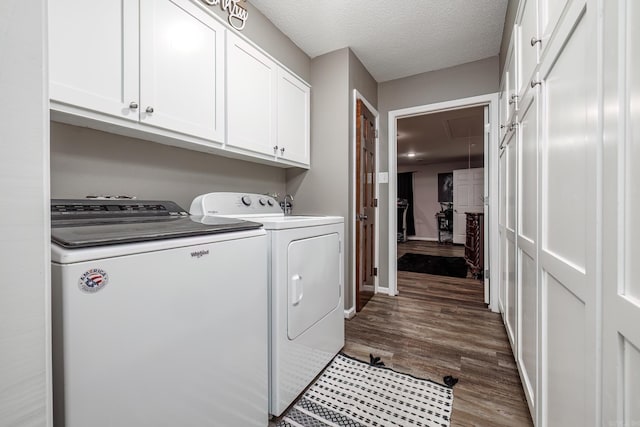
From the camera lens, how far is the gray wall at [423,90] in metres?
2.60

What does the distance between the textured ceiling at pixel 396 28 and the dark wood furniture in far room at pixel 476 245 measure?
7.73 ft

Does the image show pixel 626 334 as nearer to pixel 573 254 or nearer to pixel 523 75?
pixel 573 254

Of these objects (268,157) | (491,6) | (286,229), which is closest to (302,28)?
(268,157)

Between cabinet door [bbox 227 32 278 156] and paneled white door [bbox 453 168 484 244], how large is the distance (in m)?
6.08

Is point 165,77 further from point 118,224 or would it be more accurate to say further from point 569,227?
point 569,227

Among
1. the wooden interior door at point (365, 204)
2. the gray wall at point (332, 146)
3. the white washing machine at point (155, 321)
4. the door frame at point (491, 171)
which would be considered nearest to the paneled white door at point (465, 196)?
the door frame at point (491, 171)

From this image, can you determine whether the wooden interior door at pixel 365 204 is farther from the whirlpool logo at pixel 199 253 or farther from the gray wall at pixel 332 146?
the whirlpool logo at pixel 199 253

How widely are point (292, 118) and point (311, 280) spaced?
4.52ft

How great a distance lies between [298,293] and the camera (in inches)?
55.4

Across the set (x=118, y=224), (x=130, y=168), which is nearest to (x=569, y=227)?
(x=118, y=224)

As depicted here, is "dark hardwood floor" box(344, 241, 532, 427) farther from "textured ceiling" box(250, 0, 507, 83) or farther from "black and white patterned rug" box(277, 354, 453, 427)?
"textured ceiling" box(250, 0, 507, 83)

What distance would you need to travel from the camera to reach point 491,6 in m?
1.92

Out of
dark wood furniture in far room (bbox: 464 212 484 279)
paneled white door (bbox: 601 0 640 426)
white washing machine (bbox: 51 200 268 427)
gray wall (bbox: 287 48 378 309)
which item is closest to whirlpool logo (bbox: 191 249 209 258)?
white washing machine (bbox: 51 200 268 427)

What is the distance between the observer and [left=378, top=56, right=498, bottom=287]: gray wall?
2.60m
